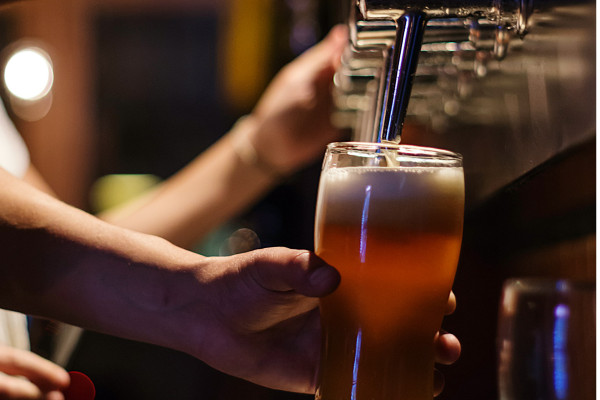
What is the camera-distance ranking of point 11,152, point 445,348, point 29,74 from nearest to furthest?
point 445,348
point 11,152
point 29,74

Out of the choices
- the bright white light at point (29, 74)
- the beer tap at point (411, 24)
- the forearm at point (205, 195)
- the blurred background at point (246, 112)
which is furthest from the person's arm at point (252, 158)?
the bright white light at point (29, 74)

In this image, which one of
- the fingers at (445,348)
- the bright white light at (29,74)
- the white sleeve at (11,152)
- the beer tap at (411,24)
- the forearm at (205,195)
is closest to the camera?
the beer tap at (411,24)

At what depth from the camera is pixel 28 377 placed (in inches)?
19.7

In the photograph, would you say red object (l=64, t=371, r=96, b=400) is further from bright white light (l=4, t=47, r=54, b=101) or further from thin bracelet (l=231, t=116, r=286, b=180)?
bright white light (l=4, t=47, r=54, b=101)

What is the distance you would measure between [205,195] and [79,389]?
1.00m

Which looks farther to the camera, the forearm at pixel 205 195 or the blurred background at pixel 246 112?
the forearm at pixel 205 195

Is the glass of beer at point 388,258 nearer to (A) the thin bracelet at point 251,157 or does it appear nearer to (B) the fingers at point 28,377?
(B) the fingers at point 28,377

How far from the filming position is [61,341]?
1040 mm

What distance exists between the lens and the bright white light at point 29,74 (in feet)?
11.1

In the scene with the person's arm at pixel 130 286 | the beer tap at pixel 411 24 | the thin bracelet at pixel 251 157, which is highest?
the beer tap at pixel 411 24

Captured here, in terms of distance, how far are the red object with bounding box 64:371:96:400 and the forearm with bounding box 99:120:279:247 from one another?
3.04ft

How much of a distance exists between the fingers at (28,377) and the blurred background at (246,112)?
6.6 inches

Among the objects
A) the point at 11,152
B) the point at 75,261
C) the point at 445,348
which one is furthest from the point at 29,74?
the point at 445,348

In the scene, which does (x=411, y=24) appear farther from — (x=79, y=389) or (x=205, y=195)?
(x=205, y=195)
